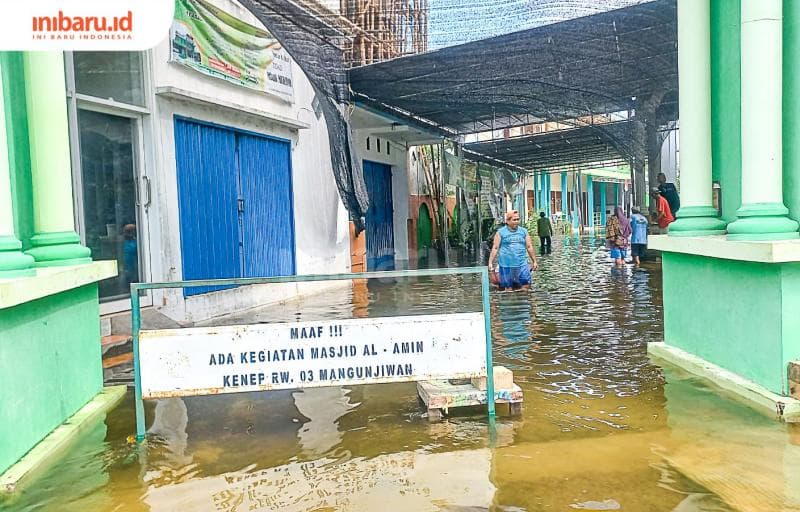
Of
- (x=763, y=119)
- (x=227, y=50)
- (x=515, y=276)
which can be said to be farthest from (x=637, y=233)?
(x=763, y=119)

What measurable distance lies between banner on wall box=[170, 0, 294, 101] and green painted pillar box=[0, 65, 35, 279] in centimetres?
529

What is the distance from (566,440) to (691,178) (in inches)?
116

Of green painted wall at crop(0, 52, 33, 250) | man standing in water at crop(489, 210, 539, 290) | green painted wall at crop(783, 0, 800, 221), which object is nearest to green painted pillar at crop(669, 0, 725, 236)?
green painted wall at crop(783, 0, 800, 221)

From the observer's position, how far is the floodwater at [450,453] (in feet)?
11.7

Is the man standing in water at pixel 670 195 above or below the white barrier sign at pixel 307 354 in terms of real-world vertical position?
above

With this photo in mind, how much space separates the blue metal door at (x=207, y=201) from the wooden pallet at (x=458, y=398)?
562cm

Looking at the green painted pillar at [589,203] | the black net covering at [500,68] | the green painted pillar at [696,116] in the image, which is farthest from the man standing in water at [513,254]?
the green painted pillar at [589,203]

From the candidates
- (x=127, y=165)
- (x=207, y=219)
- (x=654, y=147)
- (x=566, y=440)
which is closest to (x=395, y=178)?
(x=654, y=147)

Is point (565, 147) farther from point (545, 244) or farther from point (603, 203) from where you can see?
point (603, 203)

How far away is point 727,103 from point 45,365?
5.67 metres

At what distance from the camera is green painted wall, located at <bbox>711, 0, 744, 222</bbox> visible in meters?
5.79

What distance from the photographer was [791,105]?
5098 mm

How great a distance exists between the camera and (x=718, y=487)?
3596 millimetres

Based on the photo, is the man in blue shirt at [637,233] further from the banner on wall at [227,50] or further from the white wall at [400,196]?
the banner on wall at [227,50]
